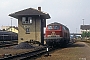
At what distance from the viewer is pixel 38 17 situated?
41812mm

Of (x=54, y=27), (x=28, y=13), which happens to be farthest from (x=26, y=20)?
(x=54, y=27)

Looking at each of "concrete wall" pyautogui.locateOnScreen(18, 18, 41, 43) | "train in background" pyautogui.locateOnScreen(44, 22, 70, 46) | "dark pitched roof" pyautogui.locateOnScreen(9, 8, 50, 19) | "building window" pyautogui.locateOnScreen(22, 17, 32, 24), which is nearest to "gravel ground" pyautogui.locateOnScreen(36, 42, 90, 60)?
"train in background" pyautogui.locateOnScreen(44, 22, 70, 46)

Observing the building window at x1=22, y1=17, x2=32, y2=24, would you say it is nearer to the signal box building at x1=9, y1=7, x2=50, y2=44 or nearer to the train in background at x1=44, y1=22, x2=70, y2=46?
the signal box building at x1=9, y1=7, x2=50, y2=44

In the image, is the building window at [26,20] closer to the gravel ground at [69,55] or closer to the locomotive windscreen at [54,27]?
the locomotive windscreen at [54,27]

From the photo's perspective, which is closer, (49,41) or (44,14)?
(49,41)

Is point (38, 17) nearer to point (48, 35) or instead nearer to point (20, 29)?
point (20, 29)

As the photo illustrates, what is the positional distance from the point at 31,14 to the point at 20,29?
342cm

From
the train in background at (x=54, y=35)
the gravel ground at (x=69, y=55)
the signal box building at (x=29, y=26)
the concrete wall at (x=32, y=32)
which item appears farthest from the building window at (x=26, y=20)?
the gravel ground at (x=69, y=55)

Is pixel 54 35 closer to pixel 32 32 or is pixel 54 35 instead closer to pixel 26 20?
pixel 32 32

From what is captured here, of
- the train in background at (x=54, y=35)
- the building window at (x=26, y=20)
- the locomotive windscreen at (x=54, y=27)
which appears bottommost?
the train in background at (x=54, y=35)

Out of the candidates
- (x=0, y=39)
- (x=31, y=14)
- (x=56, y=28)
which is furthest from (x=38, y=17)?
(x=0, y=39)

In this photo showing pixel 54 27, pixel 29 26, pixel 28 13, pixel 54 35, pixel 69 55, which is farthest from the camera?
pixel 29 26

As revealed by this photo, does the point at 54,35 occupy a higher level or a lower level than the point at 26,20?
lower

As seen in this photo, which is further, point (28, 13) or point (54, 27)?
point (28, 13)
